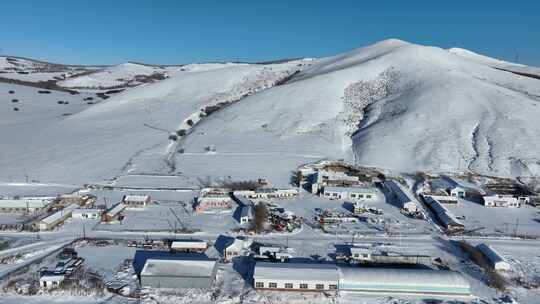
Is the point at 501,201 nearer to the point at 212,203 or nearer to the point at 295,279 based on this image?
the point at 295,279

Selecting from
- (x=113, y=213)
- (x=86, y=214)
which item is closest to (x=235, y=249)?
(x=113, y=213)

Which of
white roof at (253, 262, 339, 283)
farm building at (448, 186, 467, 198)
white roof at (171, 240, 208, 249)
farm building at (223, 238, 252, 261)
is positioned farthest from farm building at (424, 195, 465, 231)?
white roof at (171, 240, 208, 249)

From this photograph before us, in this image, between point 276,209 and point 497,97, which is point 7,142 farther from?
point 497,97

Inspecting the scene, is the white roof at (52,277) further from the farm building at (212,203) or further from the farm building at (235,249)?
the farm building at (212,203)

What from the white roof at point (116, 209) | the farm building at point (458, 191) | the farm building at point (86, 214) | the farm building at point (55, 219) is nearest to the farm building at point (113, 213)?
the white roof at point (116, 209)

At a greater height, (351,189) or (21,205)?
(351,189)

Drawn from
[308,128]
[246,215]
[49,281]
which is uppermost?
[308,128]

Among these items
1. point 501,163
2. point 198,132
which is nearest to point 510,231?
point 501,163
